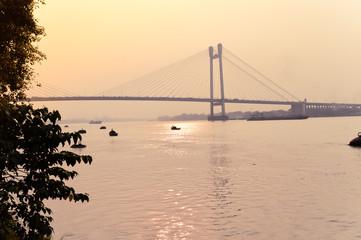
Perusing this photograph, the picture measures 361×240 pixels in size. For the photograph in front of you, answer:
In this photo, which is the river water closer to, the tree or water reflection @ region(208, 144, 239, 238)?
water reflection @ region(208, 144, 239, 238)

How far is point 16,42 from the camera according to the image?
59.7 ft

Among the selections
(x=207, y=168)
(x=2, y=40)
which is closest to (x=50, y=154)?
(x=2, y=40)

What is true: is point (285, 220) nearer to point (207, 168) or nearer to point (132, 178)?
point (132, 178)

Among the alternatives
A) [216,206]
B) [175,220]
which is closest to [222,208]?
[216,206]

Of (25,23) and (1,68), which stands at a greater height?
(25,23)

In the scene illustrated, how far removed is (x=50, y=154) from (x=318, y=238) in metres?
8.48

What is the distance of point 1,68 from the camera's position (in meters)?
16.6

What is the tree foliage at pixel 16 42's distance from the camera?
17.1 metres

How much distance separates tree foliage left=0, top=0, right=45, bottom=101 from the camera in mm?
17078

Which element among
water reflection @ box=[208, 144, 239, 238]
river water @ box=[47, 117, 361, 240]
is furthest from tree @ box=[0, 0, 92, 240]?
water reflection @ box=[208, 144, 239, 238]

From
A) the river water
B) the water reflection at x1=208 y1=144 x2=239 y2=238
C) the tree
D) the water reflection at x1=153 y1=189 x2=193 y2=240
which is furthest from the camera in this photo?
the water reflection at x1=208 y1=144 x2=239 y2=238

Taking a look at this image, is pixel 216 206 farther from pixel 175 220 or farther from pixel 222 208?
pixel 175 220

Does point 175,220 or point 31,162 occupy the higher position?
point 31,162

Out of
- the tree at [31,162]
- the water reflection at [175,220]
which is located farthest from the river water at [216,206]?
the tree at [31,162]
